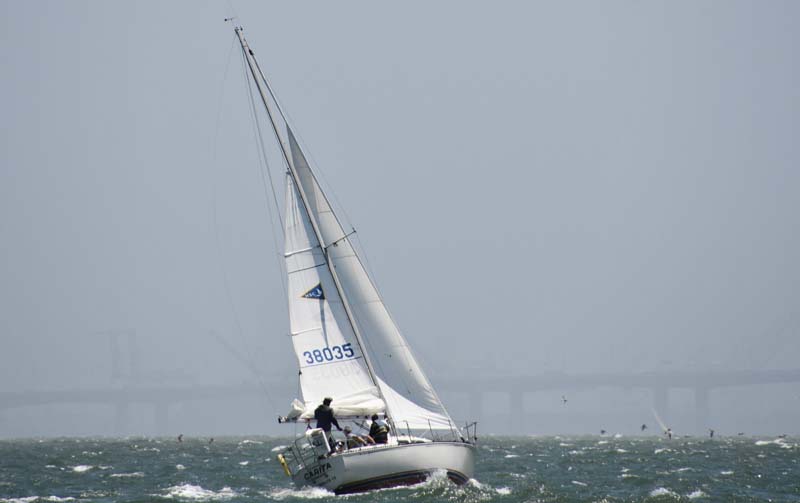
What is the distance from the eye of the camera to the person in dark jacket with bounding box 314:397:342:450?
30969mm

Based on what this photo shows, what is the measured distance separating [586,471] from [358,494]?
55.8ft

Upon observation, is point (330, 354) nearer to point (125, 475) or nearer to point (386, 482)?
point (386, 482)

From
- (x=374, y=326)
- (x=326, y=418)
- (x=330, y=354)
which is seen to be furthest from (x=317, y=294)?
(x=326, y=418)

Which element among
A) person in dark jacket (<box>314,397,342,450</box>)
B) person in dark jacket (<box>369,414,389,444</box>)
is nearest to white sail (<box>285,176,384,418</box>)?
person in dark jacket (<box>314,397,342,450</box>)

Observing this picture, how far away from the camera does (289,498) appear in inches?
1200

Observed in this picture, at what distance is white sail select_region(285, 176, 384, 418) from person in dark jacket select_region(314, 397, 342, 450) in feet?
1.89

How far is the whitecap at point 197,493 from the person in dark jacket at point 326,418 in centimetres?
297

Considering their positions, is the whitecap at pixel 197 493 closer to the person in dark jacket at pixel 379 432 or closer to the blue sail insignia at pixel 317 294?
the person in dark jacket at pixel 379 432

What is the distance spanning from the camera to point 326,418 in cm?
3108

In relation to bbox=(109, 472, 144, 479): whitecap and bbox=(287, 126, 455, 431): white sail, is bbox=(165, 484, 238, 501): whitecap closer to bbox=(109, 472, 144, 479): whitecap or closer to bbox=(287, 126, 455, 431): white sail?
bbox=(287, 126, 455, 431): white sail

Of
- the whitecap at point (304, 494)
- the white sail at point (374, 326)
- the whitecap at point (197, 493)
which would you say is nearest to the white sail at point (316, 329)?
the white sail at point (374, 326)

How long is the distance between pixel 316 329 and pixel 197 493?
5.45 metres

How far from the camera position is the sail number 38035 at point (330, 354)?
32031 millimetres

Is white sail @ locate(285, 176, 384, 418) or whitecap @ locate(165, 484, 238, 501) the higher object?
white sail @ locate(285, 176, 384, 418)
